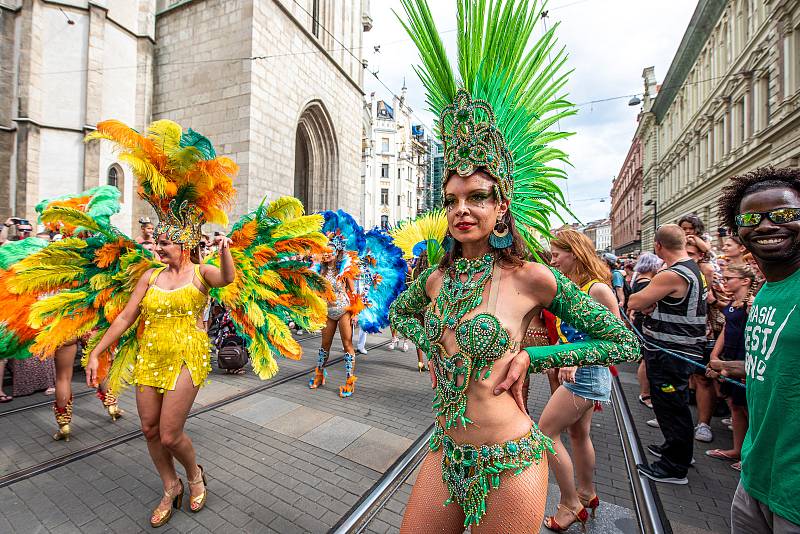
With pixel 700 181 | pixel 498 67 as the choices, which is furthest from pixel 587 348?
pixel 700 181

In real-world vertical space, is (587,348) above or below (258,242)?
below

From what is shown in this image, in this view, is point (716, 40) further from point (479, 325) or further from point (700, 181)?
point (479, 325)

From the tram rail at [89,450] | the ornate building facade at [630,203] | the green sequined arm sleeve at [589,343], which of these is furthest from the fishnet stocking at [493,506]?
the ornate building facade at [630,203]

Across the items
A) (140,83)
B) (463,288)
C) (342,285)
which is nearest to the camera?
(463,288)

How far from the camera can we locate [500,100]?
1.75 m

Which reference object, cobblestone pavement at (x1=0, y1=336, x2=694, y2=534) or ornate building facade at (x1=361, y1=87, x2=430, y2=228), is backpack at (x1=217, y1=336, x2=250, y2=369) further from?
ornate building facade at (x1=361, y1=87, x2=430, y2=228)

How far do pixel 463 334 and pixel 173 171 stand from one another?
257cm

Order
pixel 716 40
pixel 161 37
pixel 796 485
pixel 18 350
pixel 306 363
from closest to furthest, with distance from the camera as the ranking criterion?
pixel 796 485
pixel 18 350
pixel 306 363
pixel 161 37
pixel 716 40

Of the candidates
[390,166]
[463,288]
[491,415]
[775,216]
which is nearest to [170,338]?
[463,288]

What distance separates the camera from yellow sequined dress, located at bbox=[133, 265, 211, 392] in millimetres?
2623

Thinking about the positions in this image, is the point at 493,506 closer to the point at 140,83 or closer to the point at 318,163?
the point at 318,163

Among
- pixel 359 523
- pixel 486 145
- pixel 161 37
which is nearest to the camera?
pixel 486 145

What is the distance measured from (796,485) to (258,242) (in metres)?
3.47

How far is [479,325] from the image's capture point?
1433mm
